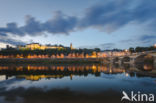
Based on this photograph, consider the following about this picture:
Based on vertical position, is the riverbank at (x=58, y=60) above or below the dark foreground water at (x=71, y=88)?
below

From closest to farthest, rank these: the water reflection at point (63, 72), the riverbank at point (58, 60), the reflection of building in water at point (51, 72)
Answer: the reflection of building in water at point (51, 72)
the water reflection at point (63, 72)
the riverbank at point (58, 60)

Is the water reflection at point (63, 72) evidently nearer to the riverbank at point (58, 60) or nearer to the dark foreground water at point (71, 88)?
the dark foreground water at point (71, 88)

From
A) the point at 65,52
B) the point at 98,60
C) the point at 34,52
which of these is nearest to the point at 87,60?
the point at 98,60

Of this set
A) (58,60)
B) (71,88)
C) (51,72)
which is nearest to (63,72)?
(51,72)

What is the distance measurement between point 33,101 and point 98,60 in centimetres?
9167

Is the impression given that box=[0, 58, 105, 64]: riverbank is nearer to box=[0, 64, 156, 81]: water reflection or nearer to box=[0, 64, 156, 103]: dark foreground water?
box=[0, 64, 156, 81]: water reflection

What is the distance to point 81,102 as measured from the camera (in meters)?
10.8

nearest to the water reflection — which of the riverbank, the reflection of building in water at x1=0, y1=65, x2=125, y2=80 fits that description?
the reflection of building in water at x1=0, y1=65, x2=125, y2=80

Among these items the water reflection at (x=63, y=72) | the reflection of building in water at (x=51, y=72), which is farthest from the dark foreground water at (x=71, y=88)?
the water reflection at (x=63, y=72)

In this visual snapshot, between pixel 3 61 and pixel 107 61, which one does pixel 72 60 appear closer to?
pixel 107 61

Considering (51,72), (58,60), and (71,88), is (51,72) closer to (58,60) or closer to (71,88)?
(71,88)

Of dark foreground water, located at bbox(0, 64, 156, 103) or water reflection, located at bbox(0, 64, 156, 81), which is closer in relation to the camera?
dark foreground water, located at bbox(0, 64, 156, 103)

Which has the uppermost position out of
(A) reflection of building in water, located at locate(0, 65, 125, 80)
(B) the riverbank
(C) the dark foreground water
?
(C) the dark foreground water

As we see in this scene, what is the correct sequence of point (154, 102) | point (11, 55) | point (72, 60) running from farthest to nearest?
point (11, 55), point (72, 60), point (154, 102)
